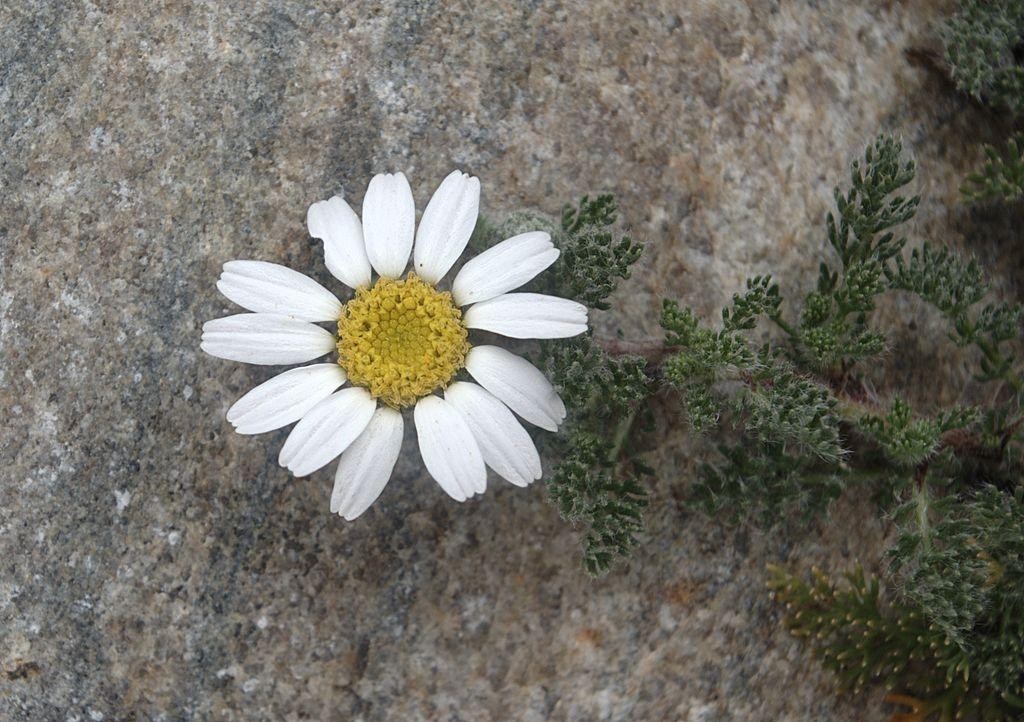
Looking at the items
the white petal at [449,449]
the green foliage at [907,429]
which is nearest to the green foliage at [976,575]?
the green foliage at [907,429]

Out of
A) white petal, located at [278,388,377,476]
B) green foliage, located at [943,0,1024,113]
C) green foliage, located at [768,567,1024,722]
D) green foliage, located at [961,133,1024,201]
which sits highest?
green foliage, located at [943,0,1024,113]

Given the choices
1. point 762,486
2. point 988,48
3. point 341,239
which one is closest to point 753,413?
point 762,486

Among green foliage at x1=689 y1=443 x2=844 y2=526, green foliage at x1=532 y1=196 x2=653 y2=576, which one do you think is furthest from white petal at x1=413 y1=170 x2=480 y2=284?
green foliage at x1=689 y1=443 x2=844 y2=526

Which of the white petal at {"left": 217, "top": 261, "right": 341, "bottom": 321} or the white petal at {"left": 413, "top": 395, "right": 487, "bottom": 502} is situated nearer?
the white petal at {"left": 413, "top": 395, "right": 487, "bottom": 502}

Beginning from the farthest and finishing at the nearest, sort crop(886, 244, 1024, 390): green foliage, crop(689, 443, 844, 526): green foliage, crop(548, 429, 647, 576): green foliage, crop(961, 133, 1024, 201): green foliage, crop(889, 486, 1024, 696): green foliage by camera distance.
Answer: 1. crop(961, 133, 1024, 201): green foliage
2. crop(886, 244, 1024, 390): green foliage
3. crop(689, 443, 844, 526): green foliage
4. crop(889, 486, 1024, 696): green foliage
5. crop(548, 429, 647, 576): green foliage

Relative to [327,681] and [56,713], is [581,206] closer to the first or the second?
[327,681]

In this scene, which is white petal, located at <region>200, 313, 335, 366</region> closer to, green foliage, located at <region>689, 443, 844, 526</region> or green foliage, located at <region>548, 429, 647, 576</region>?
green foliage, located at <region>548, 429, 647, 576</region>

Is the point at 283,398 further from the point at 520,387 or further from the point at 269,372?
the point at 520,387
